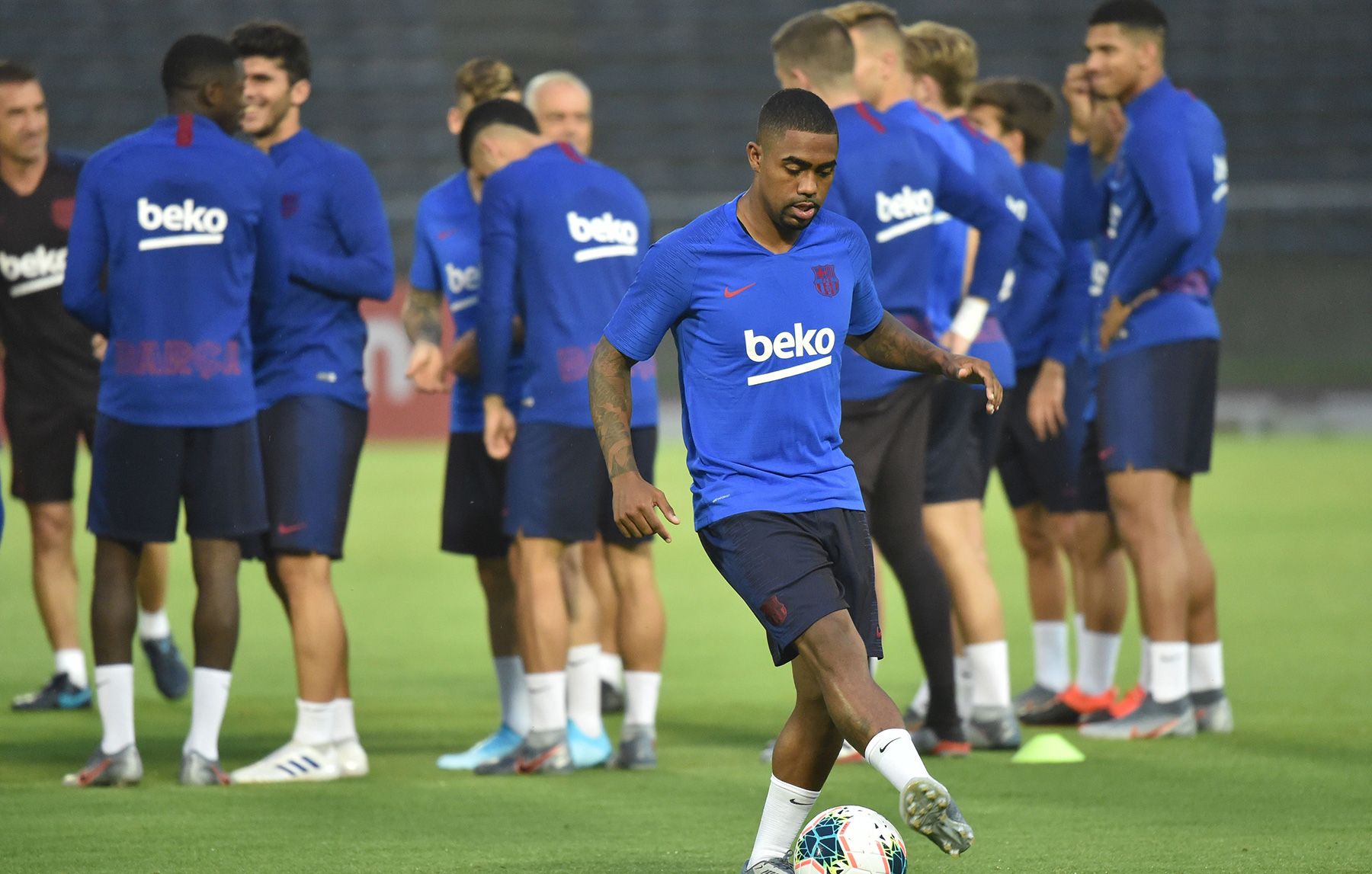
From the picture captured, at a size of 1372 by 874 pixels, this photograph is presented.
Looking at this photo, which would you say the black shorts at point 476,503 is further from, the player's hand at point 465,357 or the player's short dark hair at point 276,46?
the player's short dark hair at point 276,46

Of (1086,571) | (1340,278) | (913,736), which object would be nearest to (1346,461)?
(1340,278)

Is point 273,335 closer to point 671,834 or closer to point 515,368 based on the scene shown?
point 515,368

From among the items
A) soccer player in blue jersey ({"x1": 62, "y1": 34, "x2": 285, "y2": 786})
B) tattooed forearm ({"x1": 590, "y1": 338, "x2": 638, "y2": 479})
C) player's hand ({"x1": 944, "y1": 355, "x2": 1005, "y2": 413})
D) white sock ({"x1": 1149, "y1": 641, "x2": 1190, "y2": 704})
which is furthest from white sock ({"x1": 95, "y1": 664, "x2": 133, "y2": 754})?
white sock ({"x1": 1149, "y1": 641, "x2": 1190, "y2": 704})

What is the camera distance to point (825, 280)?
4379mm

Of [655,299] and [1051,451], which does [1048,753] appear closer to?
[1051,451]


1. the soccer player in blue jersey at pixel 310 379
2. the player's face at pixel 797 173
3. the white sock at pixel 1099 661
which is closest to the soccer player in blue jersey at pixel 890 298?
the white sock at pixel 1099 661

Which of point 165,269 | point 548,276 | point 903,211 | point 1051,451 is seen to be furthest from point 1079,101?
point 165,269

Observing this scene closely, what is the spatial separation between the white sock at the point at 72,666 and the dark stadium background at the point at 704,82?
16482 mm

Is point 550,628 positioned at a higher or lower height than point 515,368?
lower

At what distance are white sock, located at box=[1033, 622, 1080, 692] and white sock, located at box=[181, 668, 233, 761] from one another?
3.34 metres

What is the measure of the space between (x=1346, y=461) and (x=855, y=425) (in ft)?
41.6

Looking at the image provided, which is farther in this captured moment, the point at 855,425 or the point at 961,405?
the point at 961,405

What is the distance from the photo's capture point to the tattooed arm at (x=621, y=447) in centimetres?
412

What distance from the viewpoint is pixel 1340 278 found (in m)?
23.8
